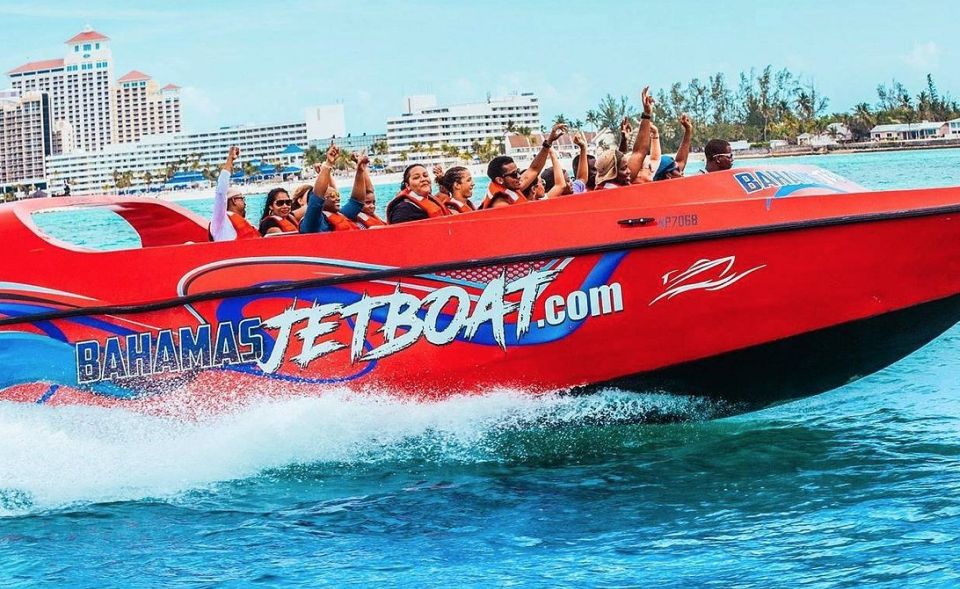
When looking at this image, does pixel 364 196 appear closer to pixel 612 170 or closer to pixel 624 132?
pixel 612 170

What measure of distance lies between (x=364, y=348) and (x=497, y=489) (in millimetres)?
1121

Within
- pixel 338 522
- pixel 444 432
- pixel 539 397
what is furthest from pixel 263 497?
pixel 539 397

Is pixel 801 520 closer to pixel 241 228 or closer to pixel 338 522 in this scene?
pixel 338 522

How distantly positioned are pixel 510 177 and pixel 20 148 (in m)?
199

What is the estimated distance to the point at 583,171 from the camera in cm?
886

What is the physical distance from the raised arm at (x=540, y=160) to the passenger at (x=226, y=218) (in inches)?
67.4

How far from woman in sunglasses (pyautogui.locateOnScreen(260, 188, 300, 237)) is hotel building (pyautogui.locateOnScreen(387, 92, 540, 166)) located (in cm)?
14954

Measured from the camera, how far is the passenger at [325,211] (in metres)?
7.61

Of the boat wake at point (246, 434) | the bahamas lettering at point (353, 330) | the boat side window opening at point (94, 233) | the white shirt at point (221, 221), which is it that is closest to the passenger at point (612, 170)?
the bahamas lettering at point (353, 330)

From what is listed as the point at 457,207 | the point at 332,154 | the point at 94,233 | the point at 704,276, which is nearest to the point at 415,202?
the point at 457,207

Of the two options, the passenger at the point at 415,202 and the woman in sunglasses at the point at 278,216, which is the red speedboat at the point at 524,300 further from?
the woman in sunglasses at the point at 278,216

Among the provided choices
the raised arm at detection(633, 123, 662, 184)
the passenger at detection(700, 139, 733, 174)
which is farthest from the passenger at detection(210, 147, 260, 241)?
the passenger at detection(700, 139, 733, 174)

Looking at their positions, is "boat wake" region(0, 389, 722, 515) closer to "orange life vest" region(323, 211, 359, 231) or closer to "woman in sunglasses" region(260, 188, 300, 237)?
"orange life vest" region(323, 211, 359, 231)

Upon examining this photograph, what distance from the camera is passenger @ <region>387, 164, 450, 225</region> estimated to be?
7.77m
